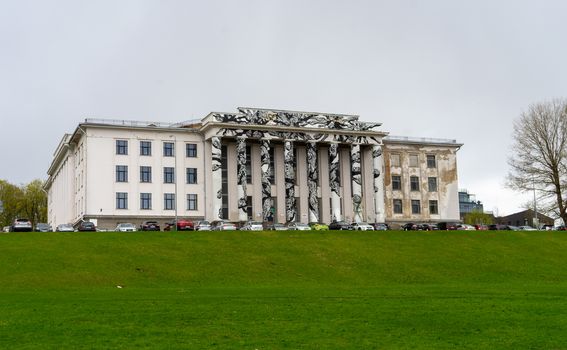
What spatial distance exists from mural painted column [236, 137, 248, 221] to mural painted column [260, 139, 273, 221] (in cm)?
257

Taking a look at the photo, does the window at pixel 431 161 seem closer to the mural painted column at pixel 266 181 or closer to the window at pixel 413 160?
the window at pixel 413 160

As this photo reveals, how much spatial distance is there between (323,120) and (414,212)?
70.5ft

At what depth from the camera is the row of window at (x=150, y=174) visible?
101125 millimetres

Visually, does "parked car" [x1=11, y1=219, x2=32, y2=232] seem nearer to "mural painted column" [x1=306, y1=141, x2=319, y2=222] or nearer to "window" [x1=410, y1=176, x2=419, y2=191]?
"mural painted column" [x1=306, y1=141, x2=319, y2=222]

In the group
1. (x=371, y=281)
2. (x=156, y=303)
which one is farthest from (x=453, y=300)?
(x=371, y=281)

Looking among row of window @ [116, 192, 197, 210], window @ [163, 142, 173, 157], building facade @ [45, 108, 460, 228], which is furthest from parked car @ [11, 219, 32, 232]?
window @ [163, 142, 173, 157]

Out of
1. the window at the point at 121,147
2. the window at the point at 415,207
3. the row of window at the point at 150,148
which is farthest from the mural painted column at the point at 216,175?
the window at the point at 415,207

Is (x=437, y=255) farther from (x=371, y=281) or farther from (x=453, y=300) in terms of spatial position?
(x=453, y=300)

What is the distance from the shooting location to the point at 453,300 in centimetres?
3191

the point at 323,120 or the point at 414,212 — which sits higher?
the point at 323,120

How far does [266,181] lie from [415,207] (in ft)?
86.3

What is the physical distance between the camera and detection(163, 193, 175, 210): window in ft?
337

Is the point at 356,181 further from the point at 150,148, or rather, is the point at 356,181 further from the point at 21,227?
the point at 21,227

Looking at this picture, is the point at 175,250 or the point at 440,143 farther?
the point at 440,143
